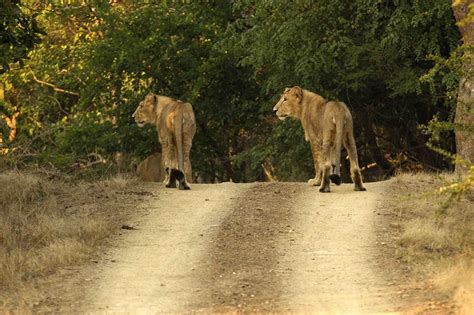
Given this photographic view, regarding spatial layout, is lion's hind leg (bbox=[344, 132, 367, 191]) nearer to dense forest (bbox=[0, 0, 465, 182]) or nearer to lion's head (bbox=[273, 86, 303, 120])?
lion's head (bbox=[273, 86, 303, 120])

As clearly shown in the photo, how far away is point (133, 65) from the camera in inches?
1022

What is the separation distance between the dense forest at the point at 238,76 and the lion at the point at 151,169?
47cm

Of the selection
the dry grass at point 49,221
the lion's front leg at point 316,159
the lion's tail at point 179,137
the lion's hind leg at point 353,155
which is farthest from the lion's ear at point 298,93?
the dry grass at point 49,221

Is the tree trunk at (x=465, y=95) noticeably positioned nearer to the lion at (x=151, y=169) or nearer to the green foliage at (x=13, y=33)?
the lion at (x=151, y=169)

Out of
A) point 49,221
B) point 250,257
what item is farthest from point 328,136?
point 250,257

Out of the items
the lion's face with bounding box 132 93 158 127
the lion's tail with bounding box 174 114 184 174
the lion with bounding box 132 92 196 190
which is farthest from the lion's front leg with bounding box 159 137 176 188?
the lion's face with bounding box 132 93 158 127

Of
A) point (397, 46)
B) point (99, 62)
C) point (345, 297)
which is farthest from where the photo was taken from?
point (99, 62)

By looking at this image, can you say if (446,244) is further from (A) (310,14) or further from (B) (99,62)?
(B) (99,62)

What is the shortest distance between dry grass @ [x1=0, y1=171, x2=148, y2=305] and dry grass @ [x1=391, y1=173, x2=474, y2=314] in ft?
11.6

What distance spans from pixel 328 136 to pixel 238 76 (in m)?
11.0

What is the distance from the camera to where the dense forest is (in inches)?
913

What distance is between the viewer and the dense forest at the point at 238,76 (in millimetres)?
23188

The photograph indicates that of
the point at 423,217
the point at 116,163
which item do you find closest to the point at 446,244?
the point at 423,217

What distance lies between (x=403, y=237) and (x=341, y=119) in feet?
12.4
